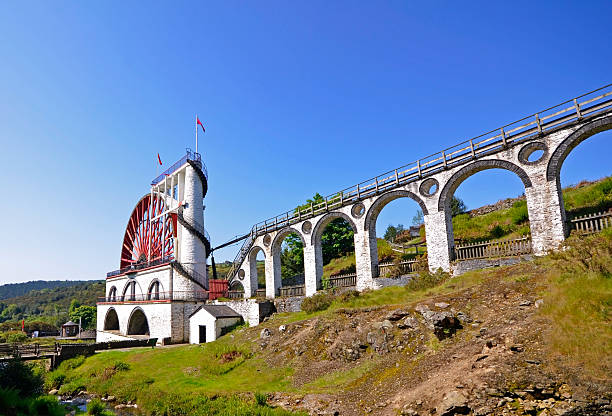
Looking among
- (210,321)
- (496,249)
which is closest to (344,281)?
(210,321)

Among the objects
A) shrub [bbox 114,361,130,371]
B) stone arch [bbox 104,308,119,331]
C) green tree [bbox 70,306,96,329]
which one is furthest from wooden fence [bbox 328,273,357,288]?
green tree [bbox 70,306,96,329]

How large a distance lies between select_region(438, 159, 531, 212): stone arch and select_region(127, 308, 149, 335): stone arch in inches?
1132

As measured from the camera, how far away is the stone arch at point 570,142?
16359mm

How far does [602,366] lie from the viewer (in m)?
8.48

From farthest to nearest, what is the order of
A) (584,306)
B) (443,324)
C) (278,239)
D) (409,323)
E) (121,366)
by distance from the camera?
(278,239) < (121,366) < (409,323) < (443,324) < (584,306)

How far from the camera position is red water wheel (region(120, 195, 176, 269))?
37.6 metres

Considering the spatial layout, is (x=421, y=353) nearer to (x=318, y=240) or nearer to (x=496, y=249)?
(x=496, y=249)

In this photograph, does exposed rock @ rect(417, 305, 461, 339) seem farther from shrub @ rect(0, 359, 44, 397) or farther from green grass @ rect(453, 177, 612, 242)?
shrub @ rect(0, 359, 44, 397)

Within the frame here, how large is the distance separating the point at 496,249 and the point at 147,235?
1450 inches

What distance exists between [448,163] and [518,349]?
13213 millimetres

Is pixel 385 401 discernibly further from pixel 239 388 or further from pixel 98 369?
pixel 98 369

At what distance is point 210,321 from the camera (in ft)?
87.5

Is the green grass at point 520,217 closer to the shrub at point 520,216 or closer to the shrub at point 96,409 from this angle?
the shrub at point 520,216

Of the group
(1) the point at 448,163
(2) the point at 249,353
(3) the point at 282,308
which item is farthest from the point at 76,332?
(1) the point at 448,163
